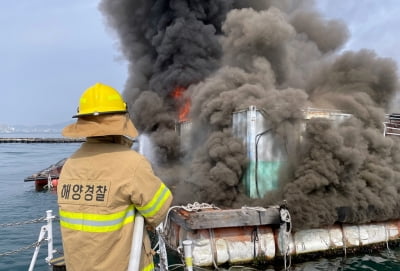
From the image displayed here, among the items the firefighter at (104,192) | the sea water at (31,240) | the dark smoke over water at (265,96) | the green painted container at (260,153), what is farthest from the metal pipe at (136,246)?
the green painted container at (260,153)

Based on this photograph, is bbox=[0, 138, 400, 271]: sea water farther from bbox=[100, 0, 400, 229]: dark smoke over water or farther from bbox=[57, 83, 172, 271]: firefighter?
bbox=[57, 83, 172, 271]: firefighter

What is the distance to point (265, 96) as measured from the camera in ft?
36.0

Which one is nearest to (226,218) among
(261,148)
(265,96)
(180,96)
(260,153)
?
(260,153)

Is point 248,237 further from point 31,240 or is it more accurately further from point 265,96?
point 31,240

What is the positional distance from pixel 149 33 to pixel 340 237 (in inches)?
660

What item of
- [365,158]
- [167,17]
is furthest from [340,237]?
[167,17]

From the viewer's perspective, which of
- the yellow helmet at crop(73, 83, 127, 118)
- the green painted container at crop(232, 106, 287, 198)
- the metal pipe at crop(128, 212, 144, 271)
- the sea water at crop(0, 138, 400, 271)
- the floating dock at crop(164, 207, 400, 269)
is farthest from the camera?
the green painted container at crop(232, 106, 287, 198)

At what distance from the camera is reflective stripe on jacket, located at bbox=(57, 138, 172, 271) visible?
2359 mm

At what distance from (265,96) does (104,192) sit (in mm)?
9157

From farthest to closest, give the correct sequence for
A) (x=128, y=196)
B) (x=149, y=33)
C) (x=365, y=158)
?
(x=149, y=33)
(x=365, y=158)
(x=128, y=196)

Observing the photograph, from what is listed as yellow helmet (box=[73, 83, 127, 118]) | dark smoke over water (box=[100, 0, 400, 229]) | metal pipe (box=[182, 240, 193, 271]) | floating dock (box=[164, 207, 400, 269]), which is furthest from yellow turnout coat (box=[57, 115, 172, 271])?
dark smoke over water (box=[100, 0, 400, 229])

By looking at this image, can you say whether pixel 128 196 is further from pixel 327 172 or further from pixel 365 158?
pixel 365 158

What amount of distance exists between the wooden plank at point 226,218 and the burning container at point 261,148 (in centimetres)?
145

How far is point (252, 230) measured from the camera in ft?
29.2
